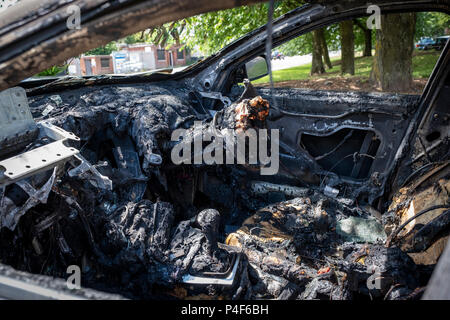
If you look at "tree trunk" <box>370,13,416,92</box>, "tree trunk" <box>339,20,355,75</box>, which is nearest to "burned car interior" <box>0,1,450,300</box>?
"tree trunk" <box>370,13,416,92</box>

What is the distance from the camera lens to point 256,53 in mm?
3406

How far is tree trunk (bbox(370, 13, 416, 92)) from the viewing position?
677cm

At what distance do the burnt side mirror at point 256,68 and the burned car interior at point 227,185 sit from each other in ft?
0.20

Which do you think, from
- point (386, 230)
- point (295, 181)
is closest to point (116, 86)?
point (295, 181)

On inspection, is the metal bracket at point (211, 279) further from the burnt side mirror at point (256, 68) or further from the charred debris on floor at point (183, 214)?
the burnt side mirror at point (256, 68)

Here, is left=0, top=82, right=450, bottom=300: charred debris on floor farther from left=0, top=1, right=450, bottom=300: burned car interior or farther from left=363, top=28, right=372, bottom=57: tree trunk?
left=363, top=28, right=372, bottom=57: tree trunk

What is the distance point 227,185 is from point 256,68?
128 cm

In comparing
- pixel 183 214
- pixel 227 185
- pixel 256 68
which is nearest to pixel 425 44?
pixel 256 68

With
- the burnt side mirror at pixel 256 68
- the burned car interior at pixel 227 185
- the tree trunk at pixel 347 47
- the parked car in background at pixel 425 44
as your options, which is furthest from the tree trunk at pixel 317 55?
the parked car in background at pixel 425 44

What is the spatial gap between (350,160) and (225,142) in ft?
4.29

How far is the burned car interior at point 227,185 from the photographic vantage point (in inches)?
72.7

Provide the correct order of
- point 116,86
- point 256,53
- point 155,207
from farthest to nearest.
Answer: point 256,53 → point 116,86 → point 155,207

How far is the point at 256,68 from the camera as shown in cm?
369
